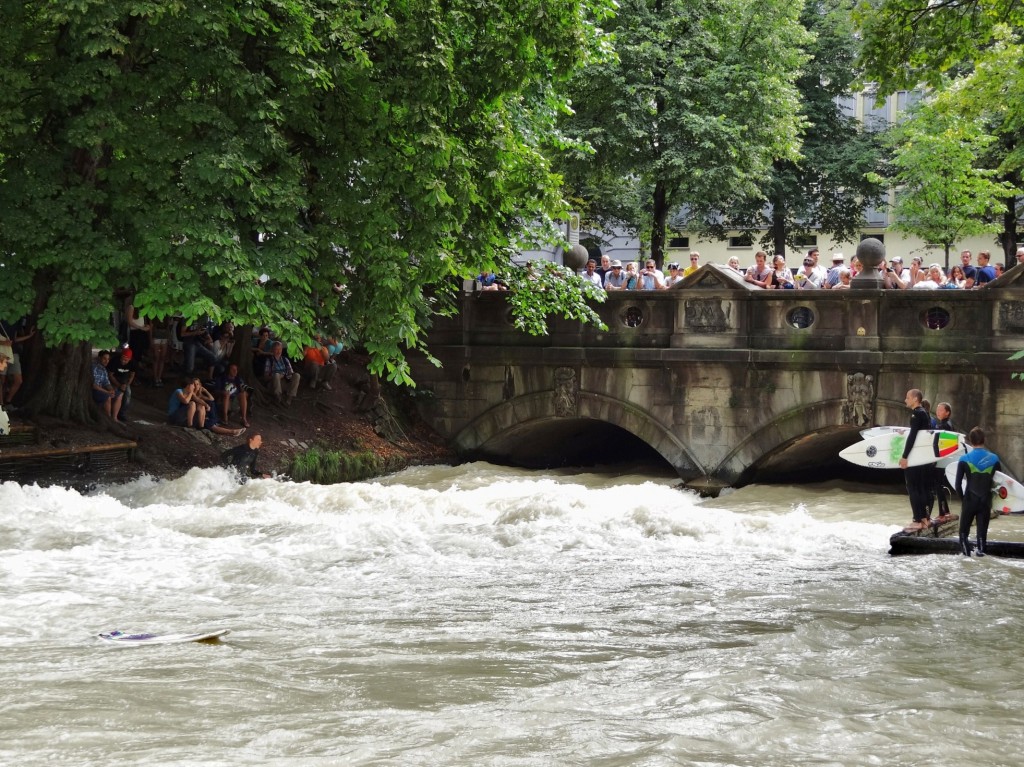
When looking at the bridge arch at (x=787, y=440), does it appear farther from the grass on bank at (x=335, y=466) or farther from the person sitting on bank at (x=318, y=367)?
the person sitting on bank at (x=318, y=367)

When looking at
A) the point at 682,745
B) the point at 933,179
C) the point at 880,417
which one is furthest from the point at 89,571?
the point at 933,179

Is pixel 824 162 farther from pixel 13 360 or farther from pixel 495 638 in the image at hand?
pixel 495 638

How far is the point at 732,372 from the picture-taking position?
23.2 meters

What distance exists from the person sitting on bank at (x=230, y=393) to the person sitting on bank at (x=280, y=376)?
1.09 metres

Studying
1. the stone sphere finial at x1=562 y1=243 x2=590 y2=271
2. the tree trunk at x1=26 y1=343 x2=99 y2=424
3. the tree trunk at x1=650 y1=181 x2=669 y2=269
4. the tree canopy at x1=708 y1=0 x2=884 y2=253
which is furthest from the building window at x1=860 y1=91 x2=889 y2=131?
the tree trunk at x1=26 y1=343 x2=99 y2=424

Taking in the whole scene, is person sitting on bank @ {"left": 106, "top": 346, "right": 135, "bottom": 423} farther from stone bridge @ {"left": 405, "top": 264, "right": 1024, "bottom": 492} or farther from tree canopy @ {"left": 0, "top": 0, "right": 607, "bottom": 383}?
stone bridge @ {"left": 405, "top": 264, "right": 1024, "bottom": 492}

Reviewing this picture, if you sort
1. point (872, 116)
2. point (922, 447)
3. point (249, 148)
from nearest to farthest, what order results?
point (922, 447) < point (249, 148) < point (872, 116)

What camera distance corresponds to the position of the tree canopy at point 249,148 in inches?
680

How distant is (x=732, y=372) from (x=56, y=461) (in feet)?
35.3

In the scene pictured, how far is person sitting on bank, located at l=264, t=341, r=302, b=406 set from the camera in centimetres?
2439

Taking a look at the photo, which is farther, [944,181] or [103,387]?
[944,181]

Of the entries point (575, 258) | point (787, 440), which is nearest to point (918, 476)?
point (787, 440)

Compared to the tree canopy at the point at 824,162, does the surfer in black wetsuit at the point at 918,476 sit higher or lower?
lower

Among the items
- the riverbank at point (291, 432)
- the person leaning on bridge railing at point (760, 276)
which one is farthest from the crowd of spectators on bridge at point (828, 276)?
the riverbank at point (291, 432)
